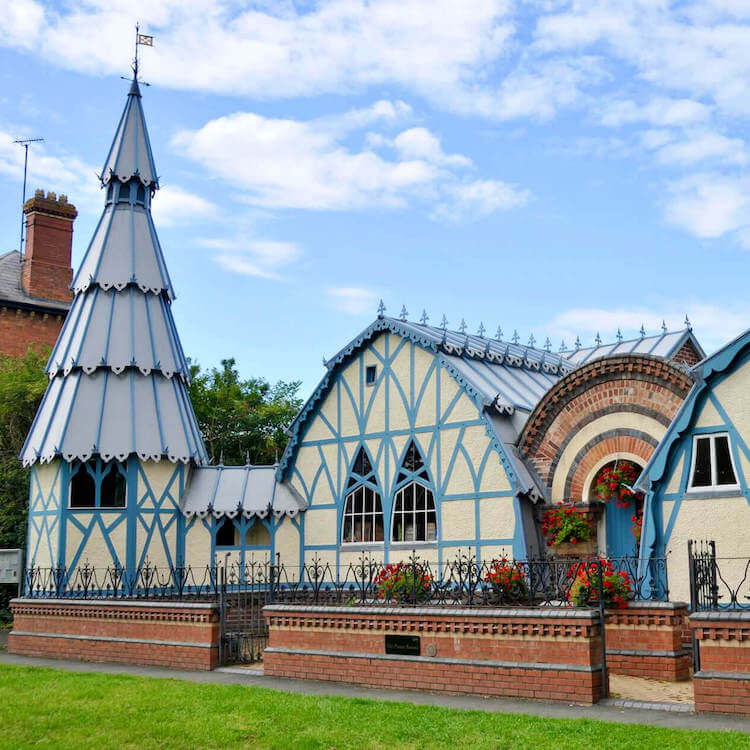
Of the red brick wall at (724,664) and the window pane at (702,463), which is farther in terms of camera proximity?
the window pane at (702,463)

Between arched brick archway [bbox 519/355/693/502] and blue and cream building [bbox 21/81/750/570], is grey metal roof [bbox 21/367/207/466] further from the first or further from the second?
arched brick archway [bbox 519/355/693/502]

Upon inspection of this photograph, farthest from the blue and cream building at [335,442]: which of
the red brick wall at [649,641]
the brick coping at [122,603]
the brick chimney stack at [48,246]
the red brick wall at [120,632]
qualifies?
the brick chimney stack at [48,246]

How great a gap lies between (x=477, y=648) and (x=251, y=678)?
164 inches

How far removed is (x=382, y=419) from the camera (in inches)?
915

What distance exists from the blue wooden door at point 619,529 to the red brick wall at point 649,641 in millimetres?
5095

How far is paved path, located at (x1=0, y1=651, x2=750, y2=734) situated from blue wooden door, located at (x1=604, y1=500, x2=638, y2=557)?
7.43 m

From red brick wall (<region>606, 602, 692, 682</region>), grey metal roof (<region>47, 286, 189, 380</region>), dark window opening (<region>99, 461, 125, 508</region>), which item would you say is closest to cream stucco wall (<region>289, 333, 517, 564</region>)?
dark window opening (<region>99, 461, 125, 508</region>)

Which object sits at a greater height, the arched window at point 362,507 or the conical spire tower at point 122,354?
the conical spire tower at point 122,354

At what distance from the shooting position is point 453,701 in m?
12.6

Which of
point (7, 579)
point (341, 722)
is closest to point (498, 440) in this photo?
point (341, 722)

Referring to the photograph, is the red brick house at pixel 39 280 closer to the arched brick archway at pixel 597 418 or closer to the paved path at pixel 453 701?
the paved path at pixel 453 701

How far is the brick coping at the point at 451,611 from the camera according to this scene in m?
12.4

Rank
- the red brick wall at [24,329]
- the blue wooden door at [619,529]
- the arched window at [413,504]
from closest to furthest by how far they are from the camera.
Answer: the blue wooden door at [619,529] < the arched window at [413,504] < the red brick wall at [24,329]

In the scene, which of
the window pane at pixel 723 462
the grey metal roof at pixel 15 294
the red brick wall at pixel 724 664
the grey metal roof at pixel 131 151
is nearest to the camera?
the red brick wall at pixel 724 664
